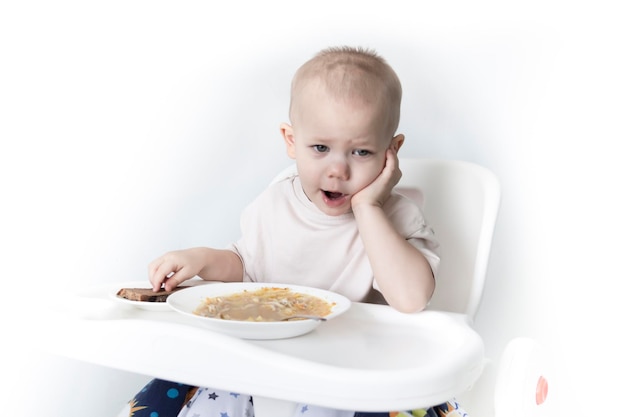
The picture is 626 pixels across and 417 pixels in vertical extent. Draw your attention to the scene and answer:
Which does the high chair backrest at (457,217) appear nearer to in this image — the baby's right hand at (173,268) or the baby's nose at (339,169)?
the baby's nose at (339,169)

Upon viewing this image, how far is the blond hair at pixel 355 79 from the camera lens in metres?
1.32

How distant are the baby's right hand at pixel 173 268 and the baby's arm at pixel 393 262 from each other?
289 millimetres

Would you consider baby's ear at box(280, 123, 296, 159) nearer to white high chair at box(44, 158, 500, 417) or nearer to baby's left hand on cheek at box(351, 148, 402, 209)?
baby's left hand on cheek at box(351, 148, 402, 209)

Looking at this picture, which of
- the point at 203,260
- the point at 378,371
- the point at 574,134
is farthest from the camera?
the point at 574,134

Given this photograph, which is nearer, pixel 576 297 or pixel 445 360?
pixel 445 360

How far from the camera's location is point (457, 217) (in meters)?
1.55

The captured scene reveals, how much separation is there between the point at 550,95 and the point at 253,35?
2.24 ft

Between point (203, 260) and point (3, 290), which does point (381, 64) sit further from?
point (3, 290)

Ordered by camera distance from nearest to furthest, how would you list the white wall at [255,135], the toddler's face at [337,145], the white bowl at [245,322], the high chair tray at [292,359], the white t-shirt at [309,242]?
the high chair tray at [292,359]
the white bowl at [245,322]
the toddler's face at [337,145]
the white t-shirt at [309,242]
the white wall at [255,135]

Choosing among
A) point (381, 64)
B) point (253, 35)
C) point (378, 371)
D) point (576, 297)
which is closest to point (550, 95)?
point (576, 297)

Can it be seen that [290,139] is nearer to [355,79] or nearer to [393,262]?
[355,79]

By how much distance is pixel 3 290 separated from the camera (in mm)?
1740

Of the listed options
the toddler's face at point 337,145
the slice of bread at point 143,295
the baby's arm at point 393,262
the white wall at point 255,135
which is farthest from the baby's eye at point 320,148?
the white wall at point 255,135

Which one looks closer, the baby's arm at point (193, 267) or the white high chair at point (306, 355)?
the white high chair at point (306, 355)
